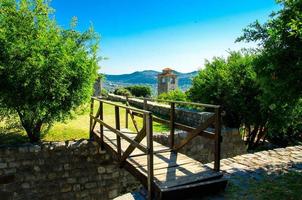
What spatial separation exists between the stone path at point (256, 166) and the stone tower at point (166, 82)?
1971 inches

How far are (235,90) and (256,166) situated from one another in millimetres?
5130

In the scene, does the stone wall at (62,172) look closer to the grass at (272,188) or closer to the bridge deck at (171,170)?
the bridge deck at (171,170)

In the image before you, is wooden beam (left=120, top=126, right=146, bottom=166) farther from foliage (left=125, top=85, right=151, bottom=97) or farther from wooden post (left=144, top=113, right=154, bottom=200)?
foliage (left=125, top=85, right=151, bottom=97)

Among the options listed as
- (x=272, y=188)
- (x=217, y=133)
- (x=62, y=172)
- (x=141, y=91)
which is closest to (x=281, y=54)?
(x=217, y=133)

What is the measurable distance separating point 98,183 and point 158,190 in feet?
17.4

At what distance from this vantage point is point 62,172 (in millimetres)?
9688

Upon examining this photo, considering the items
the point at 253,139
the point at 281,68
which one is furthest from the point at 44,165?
the point at 253,139

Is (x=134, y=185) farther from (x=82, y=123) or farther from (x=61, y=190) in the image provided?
(x=82, y=123)

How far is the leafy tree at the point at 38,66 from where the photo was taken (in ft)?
28.9

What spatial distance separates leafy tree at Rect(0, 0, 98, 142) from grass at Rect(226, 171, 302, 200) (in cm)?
583

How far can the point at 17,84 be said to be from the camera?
8.85 meters

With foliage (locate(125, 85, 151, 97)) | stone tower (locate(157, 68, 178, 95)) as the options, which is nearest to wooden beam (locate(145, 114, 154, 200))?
foliage (locate(125, 85, 151, 97))

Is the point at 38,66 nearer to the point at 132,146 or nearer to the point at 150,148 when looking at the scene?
the point at 132,146

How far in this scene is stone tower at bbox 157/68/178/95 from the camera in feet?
196
